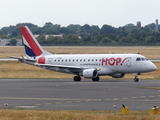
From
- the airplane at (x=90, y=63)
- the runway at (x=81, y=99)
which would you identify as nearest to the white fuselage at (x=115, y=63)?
the airplane at (x=90, y=63)

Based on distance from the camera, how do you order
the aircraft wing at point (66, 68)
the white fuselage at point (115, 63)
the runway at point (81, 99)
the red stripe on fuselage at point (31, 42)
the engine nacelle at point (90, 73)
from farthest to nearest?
the red stripe on fuselage at point (31, 42), the aircraft wing at point (66, 68), the engine nacelle at point (90, 73), the white fuselage at point (115, 63), the runway at point (81, 99)

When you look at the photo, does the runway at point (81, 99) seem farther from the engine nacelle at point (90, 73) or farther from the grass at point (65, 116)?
the engine nacelle at point (90, 73)

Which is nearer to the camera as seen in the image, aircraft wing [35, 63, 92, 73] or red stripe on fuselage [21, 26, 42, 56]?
aircraft wing [35, 63, 92, 73]

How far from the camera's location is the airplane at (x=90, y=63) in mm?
54688

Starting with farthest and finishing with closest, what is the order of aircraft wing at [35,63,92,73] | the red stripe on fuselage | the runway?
the red stripe on fuselage < aircraft wing at [35,63,92,73] < the runway

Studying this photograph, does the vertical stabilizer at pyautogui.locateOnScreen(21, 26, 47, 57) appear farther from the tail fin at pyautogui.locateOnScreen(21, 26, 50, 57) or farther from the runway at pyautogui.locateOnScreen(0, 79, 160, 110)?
the runway at pyautogui.locateOnScreen(0, 79, 160, 110)

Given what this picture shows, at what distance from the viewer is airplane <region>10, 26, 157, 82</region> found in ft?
179

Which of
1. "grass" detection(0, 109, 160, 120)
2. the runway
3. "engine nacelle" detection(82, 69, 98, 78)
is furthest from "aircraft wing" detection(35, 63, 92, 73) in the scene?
"grass" detection(0, 109, 160, 120)

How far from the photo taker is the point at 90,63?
186 feet

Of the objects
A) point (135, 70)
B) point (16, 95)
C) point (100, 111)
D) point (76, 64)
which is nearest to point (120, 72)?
point (135, 70)

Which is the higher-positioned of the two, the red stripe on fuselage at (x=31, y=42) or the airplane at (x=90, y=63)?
the red stripe on fuselage at (x=31, y=42)

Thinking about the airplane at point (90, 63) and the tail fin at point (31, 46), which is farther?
the tail fin at point (31, 46)

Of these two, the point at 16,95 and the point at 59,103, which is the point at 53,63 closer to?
the point at 16,95

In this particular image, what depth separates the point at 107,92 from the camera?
3972 cm
